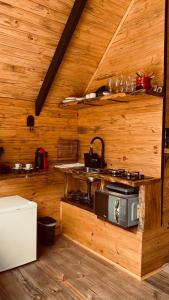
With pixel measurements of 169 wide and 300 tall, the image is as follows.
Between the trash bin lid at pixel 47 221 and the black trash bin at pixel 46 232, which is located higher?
the trash bin lid at pixel 47 221

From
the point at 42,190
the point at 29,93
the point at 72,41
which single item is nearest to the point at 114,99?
the point at 72,41

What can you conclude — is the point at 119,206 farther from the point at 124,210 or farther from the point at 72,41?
the point at 72,41

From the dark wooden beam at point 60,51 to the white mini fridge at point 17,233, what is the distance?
1204 millimetres

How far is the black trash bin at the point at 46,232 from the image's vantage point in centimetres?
290

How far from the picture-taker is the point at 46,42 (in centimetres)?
251

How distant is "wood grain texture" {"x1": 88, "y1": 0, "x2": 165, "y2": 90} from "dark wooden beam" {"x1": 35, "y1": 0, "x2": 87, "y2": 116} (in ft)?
2.02

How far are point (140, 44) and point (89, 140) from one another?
1.31 meters

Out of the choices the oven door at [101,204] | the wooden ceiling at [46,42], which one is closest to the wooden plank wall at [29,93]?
the wooden ceiling at [46,42]

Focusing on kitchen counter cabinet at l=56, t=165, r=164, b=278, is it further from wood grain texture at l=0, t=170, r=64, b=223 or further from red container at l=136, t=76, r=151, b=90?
red container at l=136, t=76, r=151, b=90

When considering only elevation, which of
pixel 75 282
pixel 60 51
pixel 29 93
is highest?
pixel 60 51

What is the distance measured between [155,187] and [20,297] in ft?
4.88

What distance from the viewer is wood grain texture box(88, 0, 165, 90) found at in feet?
7.95

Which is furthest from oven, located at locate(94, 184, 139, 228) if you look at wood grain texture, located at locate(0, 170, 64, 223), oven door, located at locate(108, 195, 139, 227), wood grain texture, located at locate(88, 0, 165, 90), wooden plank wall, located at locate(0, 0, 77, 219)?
wood grain texture, located at locate(88, 0, 165, 90)

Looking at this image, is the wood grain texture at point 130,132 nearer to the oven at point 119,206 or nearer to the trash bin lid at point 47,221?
the oven at point 119,206
